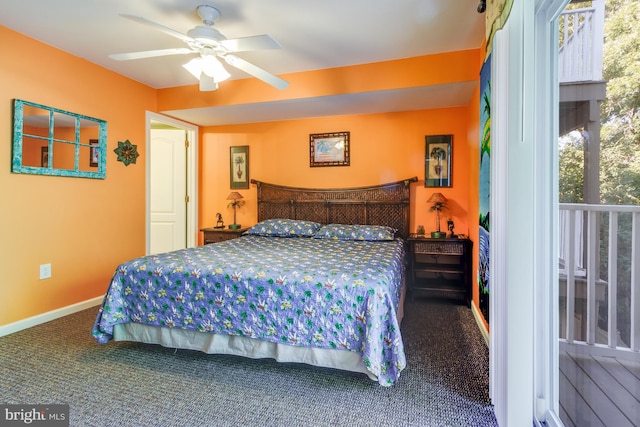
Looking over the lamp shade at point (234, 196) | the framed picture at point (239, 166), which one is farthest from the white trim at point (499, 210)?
the framed picture at point (239, 166)

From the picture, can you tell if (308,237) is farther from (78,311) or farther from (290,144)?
(78,311)

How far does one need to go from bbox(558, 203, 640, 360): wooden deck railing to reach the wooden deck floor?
6 cm

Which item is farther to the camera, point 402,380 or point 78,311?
point 78,311

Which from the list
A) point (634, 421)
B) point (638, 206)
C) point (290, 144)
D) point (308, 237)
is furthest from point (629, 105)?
point (290, 144)

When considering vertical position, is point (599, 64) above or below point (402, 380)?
above

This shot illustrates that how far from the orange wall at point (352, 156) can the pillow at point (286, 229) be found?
66cm

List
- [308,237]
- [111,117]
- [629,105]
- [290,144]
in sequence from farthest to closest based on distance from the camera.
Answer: [290,144], [308,237], [111,117], [629,105]

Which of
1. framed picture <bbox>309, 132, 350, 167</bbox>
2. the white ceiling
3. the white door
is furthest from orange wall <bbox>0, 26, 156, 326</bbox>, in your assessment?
framed picture <bbox>309, 132, 350, 167</bbox>

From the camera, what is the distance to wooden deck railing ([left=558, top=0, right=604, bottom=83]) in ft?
4.09

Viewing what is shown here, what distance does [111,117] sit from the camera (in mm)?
3445

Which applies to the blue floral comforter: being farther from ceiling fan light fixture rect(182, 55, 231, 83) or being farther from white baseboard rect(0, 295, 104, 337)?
ceiling fan light fixture rect(182, 55, 231, 83)

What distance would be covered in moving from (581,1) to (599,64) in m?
0.33

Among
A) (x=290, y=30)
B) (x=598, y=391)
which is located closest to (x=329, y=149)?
(x=290, y=30)

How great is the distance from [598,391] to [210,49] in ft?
10.1
